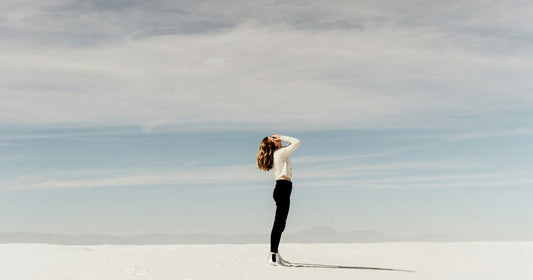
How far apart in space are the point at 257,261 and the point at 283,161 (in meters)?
A: 3.21

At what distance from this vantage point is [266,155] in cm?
1309

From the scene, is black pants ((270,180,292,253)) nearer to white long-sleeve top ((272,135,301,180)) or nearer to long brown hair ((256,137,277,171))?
white long-sleeve top ((272,135,301,180))

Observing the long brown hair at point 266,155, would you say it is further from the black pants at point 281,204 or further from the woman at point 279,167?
the black pants at point 281,204

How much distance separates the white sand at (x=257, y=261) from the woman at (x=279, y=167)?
1082mm

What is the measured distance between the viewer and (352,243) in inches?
817

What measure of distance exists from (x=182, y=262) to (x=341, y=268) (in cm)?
421

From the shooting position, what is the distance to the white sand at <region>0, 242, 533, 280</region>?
511 inches

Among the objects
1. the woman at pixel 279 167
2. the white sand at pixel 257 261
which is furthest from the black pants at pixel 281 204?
the white sand at pixel 257 261

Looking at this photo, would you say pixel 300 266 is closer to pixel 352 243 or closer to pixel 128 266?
pixel 128 266

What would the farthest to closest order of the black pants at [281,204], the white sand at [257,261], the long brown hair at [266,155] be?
the long brown hair at [266,155] < the white sand at [257,261] < the black pants at [281,204]

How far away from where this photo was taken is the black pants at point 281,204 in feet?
42.2

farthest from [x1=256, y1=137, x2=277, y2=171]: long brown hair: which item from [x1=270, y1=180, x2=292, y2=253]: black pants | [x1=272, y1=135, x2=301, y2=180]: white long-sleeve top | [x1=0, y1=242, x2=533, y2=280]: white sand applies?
[x1=0, y1=242, x2=533, y2=280]: white sand

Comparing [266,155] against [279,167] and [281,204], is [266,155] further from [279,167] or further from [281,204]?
[281,204]

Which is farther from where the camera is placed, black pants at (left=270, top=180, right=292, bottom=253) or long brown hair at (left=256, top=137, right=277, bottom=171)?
long brown hair at (left=256, top=137, right=277, bottom=171)
